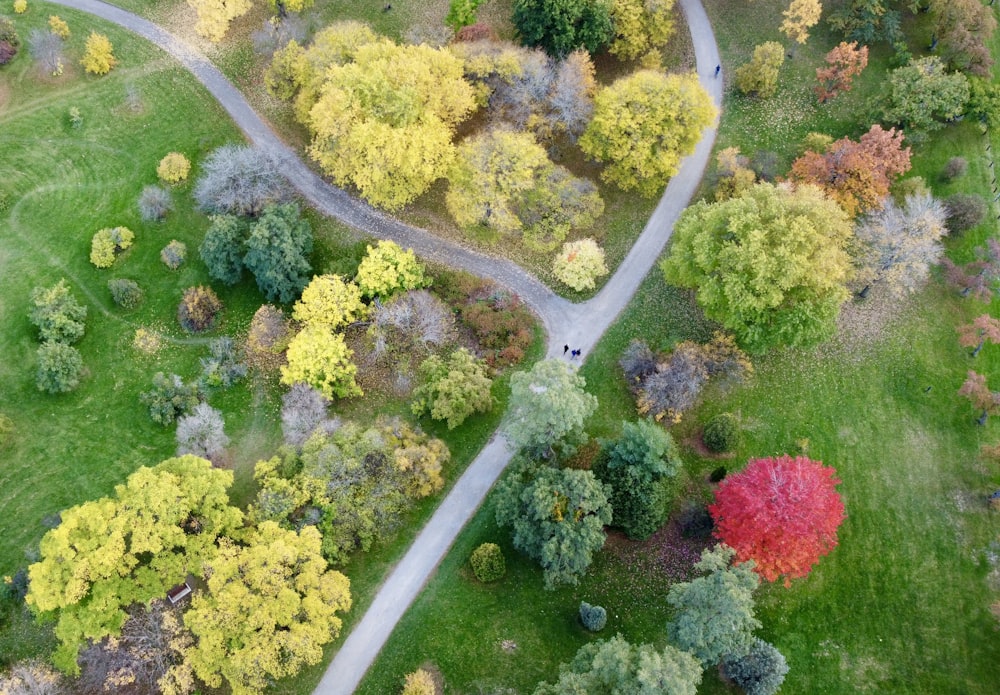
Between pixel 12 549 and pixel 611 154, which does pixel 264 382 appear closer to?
pixel 12 549

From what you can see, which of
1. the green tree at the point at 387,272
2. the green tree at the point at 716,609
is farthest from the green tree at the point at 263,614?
the green tree at the point at 387,272

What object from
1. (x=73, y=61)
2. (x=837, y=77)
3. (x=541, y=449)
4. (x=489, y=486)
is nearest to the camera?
(x=541, y=449)

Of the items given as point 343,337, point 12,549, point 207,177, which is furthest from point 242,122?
point 12,549

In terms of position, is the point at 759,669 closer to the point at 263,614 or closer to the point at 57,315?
the point at 263,614

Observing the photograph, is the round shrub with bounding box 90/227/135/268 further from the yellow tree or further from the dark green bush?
the yellow tree

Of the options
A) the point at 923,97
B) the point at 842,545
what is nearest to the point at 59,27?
the point at 923,97

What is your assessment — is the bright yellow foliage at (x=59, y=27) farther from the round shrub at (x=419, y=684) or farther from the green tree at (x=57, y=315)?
the round shrub at (x=419, y=684)
